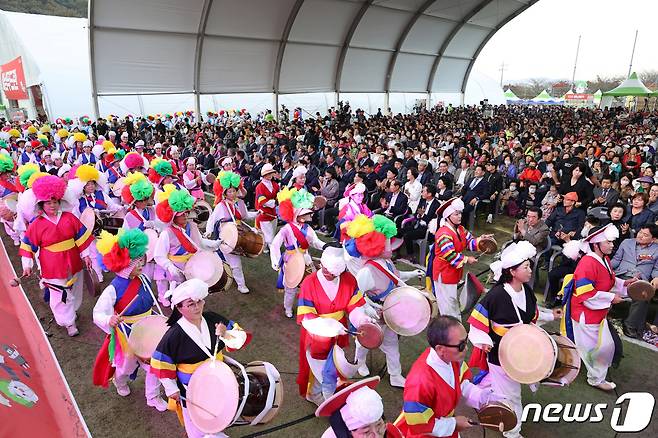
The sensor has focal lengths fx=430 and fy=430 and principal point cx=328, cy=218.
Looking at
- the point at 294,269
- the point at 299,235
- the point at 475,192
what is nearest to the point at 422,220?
the point at 475,192

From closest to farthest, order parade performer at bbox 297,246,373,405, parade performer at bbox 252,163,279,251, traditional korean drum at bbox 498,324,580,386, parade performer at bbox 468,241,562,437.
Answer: traditional korean drum at bbox 498,324,580,386, parade performer at bbox 468,241,562,437, parade performer at bbox 297,246,373,405, parade performer at bbox 252,163,279,251

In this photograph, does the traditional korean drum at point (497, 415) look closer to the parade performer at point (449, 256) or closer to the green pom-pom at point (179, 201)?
the parade performer at point (449, 256)

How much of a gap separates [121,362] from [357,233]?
8.22ft

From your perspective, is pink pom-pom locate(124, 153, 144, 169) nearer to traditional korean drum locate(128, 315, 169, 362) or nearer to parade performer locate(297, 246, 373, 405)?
traditional korean drum locate(128, 315, 169, 362)

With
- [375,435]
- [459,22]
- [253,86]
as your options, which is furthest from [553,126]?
[375,435]

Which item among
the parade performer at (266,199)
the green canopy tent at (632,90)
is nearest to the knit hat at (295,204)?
the parade performer at (266,199)

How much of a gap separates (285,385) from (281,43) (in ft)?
65.9

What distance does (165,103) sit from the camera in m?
28.0

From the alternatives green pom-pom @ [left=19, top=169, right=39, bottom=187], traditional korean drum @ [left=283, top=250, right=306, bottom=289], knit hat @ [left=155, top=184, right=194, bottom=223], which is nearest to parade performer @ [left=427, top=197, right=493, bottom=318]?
traditional korean drum @ [left=283, top=250, right=306, bottom=289]

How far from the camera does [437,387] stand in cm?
256

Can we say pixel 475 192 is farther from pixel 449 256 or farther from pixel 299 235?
pixel 299 235

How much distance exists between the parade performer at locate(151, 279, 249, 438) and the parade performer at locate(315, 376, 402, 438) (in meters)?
1.07

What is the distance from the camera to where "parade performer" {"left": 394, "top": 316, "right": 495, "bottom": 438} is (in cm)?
251

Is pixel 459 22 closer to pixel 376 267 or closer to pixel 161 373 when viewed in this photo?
pixel 376 267
